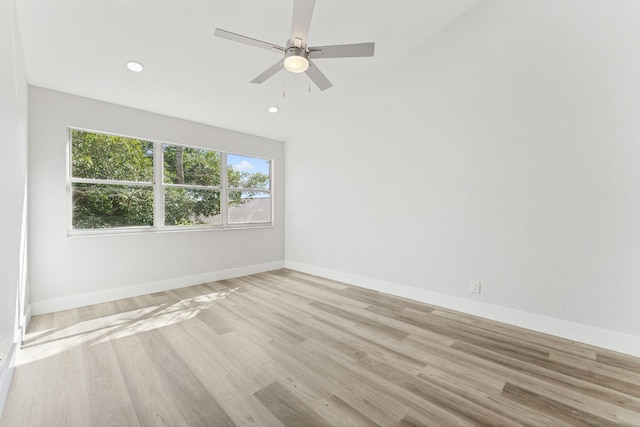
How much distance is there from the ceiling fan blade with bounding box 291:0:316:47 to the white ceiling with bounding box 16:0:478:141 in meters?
0.73

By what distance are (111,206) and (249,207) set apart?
82.1 inches

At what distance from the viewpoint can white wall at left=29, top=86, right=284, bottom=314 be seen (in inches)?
116

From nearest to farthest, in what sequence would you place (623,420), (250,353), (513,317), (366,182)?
(623,420), (250,353), (513,317), (366,182)

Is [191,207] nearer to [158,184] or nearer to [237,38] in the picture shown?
[158,184]

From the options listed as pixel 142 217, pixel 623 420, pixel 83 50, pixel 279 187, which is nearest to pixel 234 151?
pixel 279 187

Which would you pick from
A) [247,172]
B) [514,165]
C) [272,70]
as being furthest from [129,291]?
[514,165]

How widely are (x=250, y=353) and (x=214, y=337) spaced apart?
495 mm

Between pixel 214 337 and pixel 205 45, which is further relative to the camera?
pixel 205 45

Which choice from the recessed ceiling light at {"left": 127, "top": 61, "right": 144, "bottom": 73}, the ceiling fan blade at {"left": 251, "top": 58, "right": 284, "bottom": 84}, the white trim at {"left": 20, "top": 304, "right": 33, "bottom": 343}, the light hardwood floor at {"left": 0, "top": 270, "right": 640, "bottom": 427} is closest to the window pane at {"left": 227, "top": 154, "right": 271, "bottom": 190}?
the recessed ceiling light at {"left": 127, "top": 61, "right": 144, "bottom": 73}

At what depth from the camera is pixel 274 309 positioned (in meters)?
3.15

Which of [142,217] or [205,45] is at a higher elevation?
[205,45]

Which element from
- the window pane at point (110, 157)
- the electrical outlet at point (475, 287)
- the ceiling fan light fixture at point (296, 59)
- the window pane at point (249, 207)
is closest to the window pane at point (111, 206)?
the window pane at point (110, 157)

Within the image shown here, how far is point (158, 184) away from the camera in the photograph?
3.83 metres

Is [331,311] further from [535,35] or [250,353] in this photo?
[535,35]
